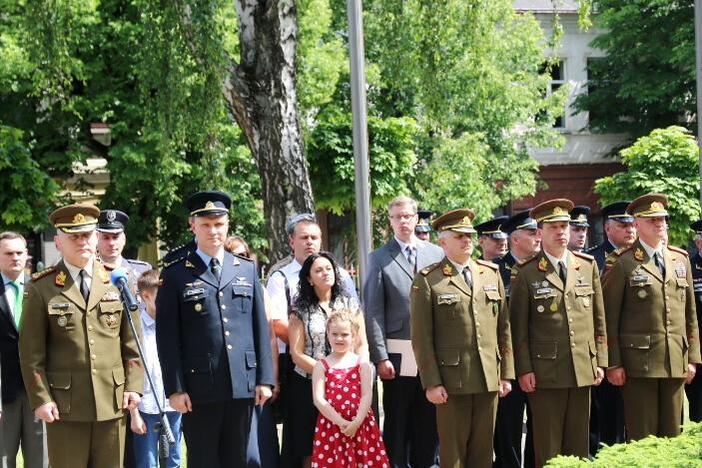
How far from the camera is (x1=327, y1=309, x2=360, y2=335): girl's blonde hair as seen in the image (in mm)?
7738

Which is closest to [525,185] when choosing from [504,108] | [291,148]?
[504,108]

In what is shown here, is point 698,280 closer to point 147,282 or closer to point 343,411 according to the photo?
point 343,411

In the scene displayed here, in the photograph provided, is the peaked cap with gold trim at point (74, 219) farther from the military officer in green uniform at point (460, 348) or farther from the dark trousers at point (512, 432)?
the dark trousers at point (512, 432)

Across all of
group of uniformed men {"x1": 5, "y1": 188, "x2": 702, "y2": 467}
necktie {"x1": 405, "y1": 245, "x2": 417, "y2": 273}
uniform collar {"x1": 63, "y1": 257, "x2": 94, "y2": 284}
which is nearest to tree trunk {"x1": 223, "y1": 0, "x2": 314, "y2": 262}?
group of uniformed men {"x1": 5, "y1": 188, "x2": 702, "y2": 467}

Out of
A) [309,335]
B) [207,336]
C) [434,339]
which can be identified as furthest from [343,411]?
[207,336]

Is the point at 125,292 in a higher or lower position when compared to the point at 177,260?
lower

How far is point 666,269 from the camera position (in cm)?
877

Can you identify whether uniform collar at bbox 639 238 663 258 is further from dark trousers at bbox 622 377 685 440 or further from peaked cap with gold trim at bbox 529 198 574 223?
dark trousers at bbox 622 377 685 440

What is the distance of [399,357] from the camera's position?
28.4 ft

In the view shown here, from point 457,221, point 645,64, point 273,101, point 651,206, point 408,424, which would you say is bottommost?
point 408,424

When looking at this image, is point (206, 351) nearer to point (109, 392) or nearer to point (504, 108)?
point (109, 392)

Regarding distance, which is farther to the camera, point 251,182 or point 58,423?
point 251,182

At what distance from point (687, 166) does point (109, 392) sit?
17161 millimetres

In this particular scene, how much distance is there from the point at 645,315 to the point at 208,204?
134 inches
